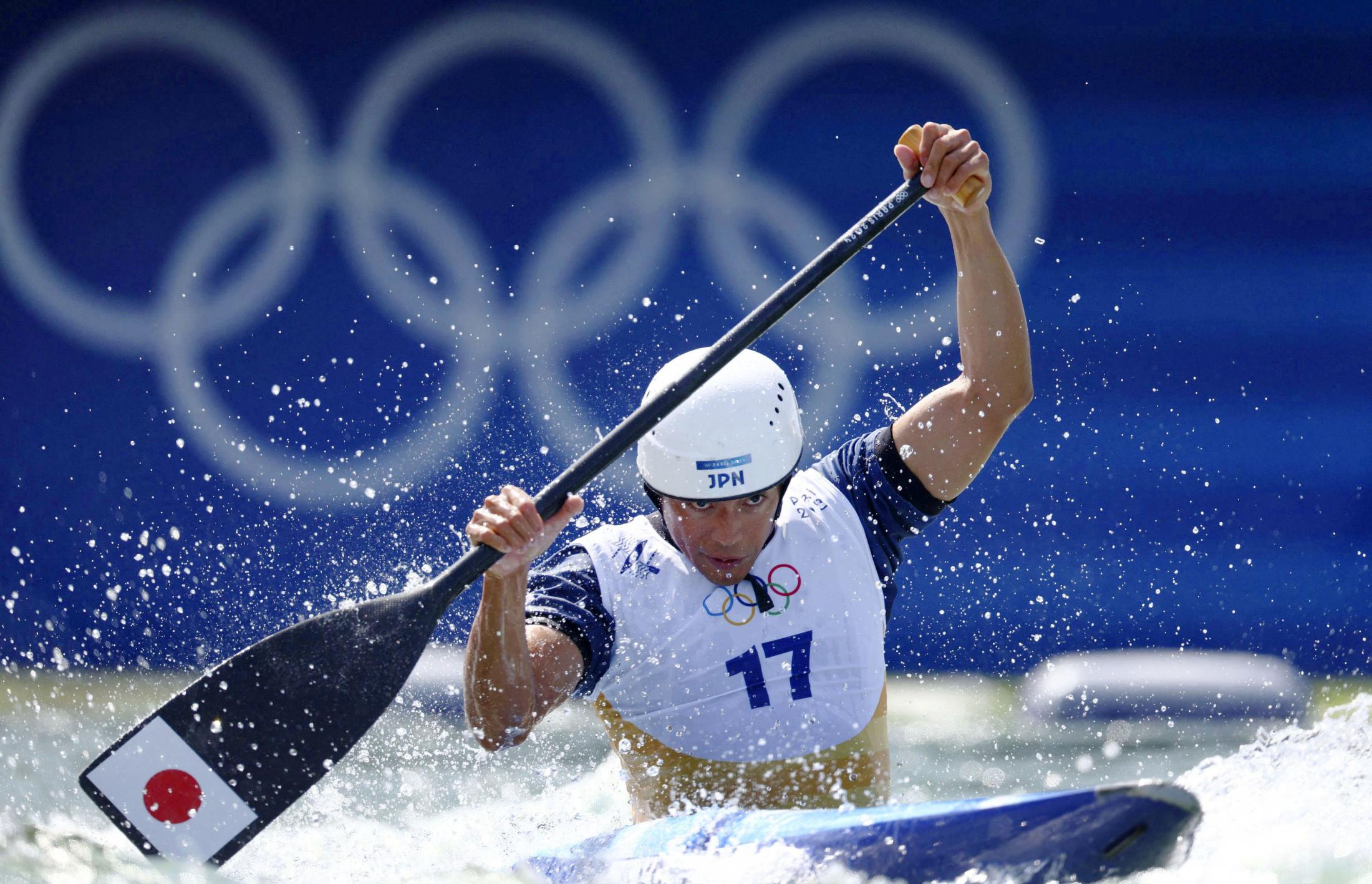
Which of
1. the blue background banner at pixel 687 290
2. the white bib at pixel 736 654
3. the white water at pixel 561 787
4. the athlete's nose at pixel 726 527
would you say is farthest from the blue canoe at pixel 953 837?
the blue background banner at pixel 687 290

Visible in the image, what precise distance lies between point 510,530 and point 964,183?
1301mm

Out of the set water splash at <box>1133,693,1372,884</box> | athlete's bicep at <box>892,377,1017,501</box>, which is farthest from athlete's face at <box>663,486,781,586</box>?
water splash at <box>1133,693,1372,884</box>

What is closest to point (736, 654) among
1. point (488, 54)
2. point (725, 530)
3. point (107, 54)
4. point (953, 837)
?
point (725, 530)

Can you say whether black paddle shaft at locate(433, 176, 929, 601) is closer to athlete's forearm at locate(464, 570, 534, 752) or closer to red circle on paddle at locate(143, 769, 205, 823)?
athlete's forearm at locate(464, 570, 534, 752)

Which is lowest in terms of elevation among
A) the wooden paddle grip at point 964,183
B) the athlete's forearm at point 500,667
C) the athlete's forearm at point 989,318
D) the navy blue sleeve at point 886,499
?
the athlete's forearm at point 500,667

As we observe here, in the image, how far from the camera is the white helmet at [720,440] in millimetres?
3244

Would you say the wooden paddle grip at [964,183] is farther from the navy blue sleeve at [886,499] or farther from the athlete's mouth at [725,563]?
the athlete's mouth at [725,563]

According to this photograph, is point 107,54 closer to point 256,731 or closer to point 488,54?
point 488,54

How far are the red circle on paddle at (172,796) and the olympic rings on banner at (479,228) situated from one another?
10.5 feet

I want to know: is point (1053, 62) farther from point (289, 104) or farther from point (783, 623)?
point (783, 623)

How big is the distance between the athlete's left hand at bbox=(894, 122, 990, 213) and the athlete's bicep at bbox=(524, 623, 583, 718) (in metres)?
1.26

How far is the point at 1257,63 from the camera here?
20.3ft

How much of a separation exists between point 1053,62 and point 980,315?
10.6 feet

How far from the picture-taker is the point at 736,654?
329 centimetres
